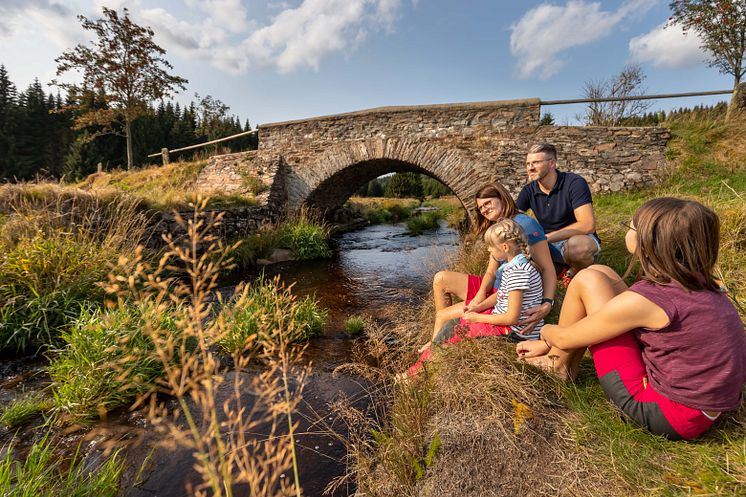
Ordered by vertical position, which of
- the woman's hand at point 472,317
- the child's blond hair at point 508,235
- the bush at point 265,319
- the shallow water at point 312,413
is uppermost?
the child's blond hair at point 508,235

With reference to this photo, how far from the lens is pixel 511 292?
241 cm

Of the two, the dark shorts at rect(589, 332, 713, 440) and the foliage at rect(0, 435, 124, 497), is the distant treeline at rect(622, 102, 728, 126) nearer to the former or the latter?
the dark shorts at rect(589, 332, 713, 440)

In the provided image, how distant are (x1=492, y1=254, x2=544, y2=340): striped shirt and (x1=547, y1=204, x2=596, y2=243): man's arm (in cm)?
121

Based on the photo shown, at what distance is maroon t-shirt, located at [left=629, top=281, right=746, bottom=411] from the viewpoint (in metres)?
1.46

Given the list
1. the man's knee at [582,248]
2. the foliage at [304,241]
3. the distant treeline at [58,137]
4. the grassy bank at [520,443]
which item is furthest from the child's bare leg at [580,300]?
the distant treeline at [58,137]

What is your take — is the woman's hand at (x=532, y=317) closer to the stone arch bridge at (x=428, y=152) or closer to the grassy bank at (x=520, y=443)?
the grassy bank at (x=520, y=443)

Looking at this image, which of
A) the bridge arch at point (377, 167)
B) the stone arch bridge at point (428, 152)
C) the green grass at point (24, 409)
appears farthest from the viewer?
the bridge arch at point (377, 167)

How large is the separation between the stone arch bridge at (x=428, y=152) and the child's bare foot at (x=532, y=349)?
22.0 ft

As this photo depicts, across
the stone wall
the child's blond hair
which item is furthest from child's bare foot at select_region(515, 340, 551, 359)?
the stone wall

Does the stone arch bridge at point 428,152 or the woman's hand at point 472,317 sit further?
the stone arch bridge at point 428,152

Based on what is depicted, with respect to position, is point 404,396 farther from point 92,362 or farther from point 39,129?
point 39,129

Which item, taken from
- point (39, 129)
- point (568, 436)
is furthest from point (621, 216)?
point (39, 129)

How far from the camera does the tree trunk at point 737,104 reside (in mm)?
7512

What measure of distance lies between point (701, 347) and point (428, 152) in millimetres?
8067
